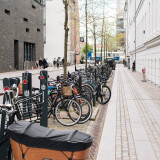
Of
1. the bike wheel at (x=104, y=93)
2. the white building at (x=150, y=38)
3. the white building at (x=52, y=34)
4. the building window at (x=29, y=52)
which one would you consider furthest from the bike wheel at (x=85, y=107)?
the white building at (x=52, y=34)

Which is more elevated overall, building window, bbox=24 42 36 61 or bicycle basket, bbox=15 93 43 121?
building window, bbox=24 42 36 61

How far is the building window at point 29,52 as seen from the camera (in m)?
42.6

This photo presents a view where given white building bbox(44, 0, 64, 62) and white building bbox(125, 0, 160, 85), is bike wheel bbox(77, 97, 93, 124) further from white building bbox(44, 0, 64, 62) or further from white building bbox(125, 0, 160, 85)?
white building bbox(44, 0, 64, 62)

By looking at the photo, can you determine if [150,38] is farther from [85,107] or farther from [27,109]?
[27,109]

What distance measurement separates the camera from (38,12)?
46906mm

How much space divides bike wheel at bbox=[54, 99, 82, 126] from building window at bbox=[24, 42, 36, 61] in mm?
36022

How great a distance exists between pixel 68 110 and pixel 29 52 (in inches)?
1519

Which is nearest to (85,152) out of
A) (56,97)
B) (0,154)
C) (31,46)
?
(0,154)

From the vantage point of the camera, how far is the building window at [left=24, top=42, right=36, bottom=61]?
42631mm

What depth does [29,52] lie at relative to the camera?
147ft

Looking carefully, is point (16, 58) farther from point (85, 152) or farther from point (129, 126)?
point (85, 152)

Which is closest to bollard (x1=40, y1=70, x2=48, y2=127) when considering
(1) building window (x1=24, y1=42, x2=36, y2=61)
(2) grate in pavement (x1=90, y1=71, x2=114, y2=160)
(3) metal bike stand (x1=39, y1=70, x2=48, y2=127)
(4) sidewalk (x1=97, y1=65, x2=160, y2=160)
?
(3) metal bike stand (x1=39, y1=70, x2=48, y2=127)

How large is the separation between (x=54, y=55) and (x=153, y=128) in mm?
62967

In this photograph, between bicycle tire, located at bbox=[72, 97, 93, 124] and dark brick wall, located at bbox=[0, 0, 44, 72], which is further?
dark brick wall, located at bbox=[0, 0, 44, 72]
